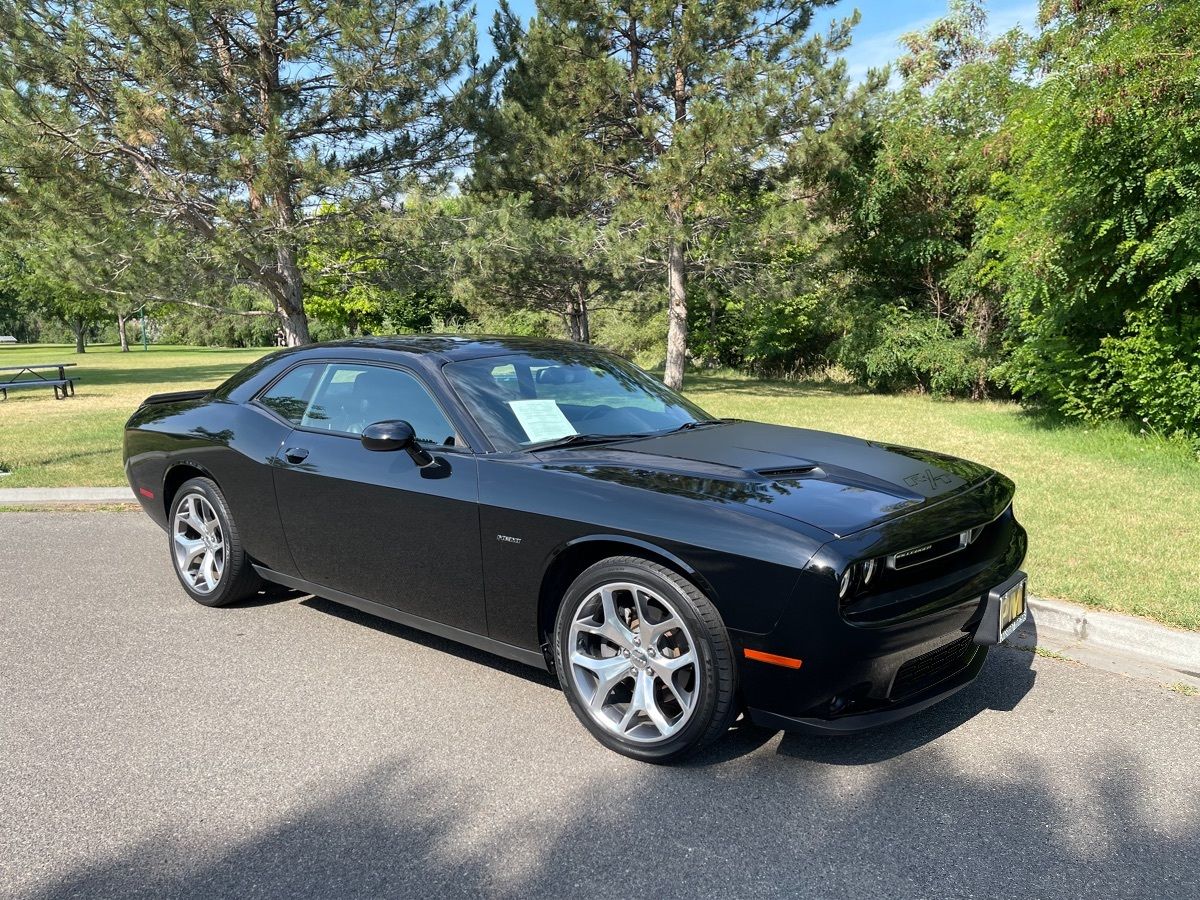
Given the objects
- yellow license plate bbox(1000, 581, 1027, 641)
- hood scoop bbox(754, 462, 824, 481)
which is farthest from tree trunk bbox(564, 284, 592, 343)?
yellow license plate bbox(1000, 581, 1027, 641)

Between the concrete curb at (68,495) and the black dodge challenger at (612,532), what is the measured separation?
3.73 m

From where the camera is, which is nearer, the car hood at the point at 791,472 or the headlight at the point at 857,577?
the headlight at the point at 857,577

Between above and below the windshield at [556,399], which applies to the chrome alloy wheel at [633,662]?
below

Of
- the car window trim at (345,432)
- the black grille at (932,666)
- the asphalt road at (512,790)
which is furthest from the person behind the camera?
the car window trim at (345,432)

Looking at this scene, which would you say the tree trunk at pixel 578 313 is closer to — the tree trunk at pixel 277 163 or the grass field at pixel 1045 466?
the grass field at pixel 1045 466

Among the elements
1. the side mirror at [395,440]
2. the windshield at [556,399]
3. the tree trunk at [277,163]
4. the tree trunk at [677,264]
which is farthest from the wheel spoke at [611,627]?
the tree trunk at [677,264]

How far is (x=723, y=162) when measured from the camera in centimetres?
1775

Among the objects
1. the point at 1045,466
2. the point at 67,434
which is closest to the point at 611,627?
the point at 1045,466

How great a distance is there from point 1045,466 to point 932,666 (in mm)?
6777

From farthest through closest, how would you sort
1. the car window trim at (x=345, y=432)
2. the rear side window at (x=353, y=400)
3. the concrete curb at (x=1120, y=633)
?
the concrete curb at (x=1120, y=633), the rear side window at (x=353, y=400), the car window trim at (x=345, y=432)

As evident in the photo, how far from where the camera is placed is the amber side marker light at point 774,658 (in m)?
2.80

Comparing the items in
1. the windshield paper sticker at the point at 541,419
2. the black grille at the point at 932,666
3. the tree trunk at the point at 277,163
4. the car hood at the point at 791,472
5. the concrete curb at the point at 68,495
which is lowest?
the concrete curb at the point at 68,495

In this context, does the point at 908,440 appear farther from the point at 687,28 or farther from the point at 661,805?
the point at 687,28

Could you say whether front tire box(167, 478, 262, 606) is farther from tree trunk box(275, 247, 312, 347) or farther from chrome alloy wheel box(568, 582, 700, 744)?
tree trunk box(275, 247, 312, 347)
